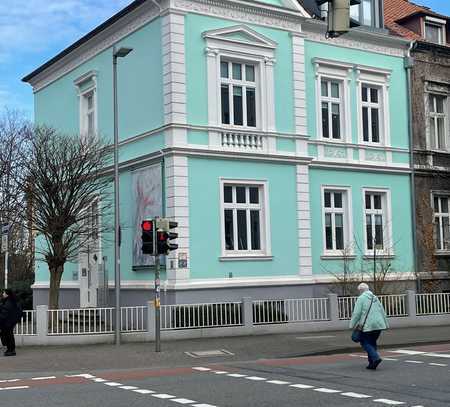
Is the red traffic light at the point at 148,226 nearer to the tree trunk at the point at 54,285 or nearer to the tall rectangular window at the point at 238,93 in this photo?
the tree trunk at the point at 54,285

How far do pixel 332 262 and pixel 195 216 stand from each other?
5.85m

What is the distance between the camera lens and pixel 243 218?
23.5 metres

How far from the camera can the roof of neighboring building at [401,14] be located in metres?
29.7

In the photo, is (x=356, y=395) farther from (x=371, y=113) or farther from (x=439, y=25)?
(x=439, y=25)

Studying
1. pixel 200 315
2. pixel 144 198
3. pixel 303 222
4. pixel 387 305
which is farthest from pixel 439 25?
pixel 200 315

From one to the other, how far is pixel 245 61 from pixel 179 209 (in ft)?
17.8

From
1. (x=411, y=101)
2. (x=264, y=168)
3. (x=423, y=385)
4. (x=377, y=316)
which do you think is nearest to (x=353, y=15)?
(x=411, y=101)

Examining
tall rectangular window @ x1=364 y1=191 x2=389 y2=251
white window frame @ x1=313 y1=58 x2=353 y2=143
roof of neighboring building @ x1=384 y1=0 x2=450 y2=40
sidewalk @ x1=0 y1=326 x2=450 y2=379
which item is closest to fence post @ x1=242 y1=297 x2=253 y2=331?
sidewalk @ x1=0 y1=326 x2=450 y2=379

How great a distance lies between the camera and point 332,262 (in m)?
25.7

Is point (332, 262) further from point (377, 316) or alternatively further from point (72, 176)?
point (377, 316)

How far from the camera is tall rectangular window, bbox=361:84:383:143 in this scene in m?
27.4

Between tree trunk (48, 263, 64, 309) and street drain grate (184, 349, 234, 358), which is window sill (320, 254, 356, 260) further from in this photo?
tree trunk (48, 263, 64, 309)

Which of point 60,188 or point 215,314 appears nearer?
point 215,314

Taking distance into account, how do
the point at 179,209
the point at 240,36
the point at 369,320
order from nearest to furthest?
the point at 369,320
the point at 179,209
the point at 240,36
